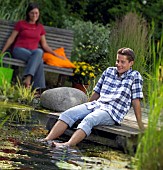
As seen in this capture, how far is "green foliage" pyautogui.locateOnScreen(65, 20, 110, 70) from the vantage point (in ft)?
43.0

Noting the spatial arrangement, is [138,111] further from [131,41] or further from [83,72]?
[83,72]

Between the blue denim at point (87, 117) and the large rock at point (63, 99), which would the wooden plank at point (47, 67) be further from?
the blue denim at point (87, 117)

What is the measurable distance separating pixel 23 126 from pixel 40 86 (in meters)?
3.27

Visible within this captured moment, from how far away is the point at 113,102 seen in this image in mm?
7676

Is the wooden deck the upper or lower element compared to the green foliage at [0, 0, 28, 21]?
lower

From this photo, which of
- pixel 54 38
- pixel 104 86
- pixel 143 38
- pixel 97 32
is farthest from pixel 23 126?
pixel 97 32

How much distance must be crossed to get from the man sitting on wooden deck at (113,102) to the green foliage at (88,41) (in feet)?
16.2

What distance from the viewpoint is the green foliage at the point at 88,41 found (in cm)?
1309

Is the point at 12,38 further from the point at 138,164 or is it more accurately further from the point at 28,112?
the point at 138,164

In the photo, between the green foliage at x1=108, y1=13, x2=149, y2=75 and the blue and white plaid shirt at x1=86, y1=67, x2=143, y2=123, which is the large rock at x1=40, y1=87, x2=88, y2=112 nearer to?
the green foliage at x1=108, y1=13, x2=149, y2=75

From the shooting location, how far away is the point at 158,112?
5125mm

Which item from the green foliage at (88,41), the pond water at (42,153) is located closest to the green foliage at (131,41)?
the pond water at (42,153)

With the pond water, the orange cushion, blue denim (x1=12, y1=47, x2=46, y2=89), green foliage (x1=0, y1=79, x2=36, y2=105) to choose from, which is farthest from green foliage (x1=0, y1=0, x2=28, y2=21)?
the pond water

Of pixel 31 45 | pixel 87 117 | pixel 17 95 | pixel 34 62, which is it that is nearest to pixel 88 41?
pixel 31 45
